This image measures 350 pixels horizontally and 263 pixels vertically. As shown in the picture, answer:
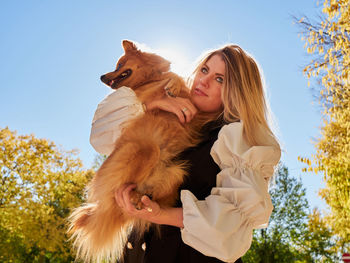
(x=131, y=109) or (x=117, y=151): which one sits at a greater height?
(x=131, y=109)

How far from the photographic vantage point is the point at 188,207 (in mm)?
2439

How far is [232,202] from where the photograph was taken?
8.16 ft

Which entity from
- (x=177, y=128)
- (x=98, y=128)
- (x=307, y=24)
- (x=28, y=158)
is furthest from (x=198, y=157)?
(x=28, y=158)

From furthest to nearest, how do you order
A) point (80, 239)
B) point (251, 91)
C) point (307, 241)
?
point (307, 241) → point (251, 91) → point (80, 239)

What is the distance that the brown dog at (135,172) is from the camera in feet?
8.68

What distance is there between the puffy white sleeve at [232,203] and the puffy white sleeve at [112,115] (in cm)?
84

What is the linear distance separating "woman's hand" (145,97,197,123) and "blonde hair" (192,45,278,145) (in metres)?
0.31

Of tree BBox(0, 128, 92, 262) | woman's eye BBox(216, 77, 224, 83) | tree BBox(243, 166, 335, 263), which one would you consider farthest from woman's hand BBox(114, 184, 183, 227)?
tree BBox(243, 166, 335, 263)

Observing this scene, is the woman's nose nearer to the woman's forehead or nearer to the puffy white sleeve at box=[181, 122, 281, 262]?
the woman's forehead

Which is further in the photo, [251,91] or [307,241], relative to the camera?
[307,241]

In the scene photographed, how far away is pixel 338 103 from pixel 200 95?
632 cm

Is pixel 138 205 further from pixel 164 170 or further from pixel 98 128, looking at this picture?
pixel 98 128

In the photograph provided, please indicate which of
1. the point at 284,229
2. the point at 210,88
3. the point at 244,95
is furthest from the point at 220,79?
the point at 284,229

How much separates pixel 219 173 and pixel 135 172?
0.63m
